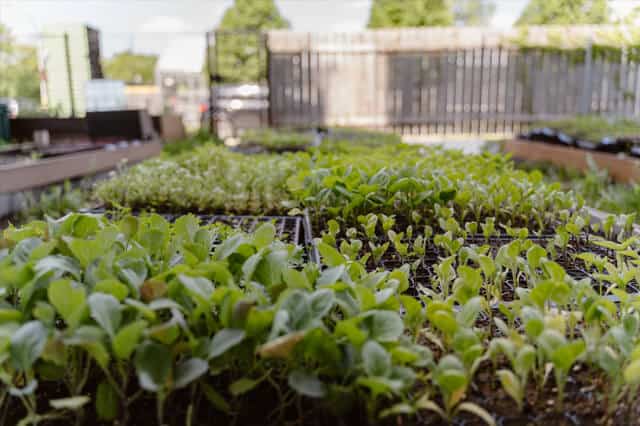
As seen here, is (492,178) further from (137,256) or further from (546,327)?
(137,256)

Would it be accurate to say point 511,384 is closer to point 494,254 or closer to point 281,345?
point 281,345

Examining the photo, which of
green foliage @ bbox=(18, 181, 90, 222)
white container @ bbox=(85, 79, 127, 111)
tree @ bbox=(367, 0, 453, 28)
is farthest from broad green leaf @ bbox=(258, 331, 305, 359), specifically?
tree @ bbox=(367, 0, 453, 28)

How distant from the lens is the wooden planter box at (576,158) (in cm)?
458

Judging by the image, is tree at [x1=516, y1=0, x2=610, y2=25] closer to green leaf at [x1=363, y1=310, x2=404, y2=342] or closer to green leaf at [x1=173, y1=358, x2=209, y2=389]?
green leaf at [x1=363, y1=310, x2=404, y2=342]

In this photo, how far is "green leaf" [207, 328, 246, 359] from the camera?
0.80m

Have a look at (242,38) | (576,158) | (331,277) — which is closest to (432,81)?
(576,158)

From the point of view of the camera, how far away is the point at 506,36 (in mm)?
11836

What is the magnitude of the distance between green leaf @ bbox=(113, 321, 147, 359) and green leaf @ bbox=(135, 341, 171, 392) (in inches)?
0.6

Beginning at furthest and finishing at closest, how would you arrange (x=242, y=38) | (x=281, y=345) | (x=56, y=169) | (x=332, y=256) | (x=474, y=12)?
1. (x=242, y=38)
2. (x=474, y=12)
3. (x=56, y=169)
4. (x=332, y=256)
5. (x=281, y=345)

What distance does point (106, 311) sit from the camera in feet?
2.74

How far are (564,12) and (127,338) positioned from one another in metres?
11.4

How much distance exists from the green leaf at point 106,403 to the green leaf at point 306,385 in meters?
0.29

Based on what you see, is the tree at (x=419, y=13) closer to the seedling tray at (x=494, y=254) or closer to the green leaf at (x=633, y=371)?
the seedling tray at (x=494, y=254)

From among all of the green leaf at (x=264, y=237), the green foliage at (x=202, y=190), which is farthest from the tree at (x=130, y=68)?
the green leaf at (x=264, y=237)
